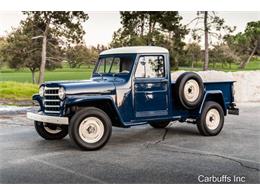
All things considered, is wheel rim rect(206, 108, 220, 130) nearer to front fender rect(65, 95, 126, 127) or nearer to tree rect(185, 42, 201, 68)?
tree rect(185, 42, 201, 68)

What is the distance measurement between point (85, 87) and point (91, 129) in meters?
0.67

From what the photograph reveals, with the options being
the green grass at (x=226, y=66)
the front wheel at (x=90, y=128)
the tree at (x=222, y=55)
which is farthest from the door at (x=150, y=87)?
the tree at (x=222, y=55)

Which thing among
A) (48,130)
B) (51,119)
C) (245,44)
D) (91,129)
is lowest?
(48,130)

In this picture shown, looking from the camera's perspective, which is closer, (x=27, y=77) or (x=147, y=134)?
(x=27, y=77)

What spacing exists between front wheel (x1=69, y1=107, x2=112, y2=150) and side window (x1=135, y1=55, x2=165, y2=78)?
1043 millimetres

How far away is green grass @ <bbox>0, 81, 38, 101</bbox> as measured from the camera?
7.79 meters

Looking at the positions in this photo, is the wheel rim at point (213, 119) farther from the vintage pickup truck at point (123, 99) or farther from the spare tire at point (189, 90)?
the spare tire at point (189, 90)

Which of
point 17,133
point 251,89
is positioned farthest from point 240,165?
point 251,89

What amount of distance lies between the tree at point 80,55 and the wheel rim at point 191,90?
174cm

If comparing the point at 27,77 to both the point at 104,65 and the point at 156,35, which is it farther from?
the point at 156,35

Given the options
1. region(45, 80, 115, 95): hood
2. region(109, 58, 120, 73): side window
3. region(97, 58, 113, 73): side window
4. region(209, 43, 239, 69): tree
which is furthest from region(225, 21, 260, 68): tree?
region(45, 80, 115, 95): hood

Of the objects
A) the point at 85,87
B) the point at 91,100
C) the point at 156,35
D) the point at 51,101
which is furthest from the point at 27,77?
the point at 156,35

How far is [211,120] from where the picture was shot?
8.62 m

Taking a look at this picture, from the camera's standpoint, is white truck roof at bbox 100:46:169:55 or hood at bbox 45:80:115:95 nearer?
hood at bbox 45:80:115:95
